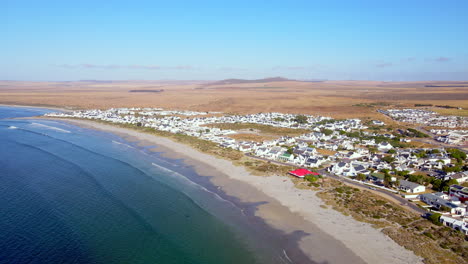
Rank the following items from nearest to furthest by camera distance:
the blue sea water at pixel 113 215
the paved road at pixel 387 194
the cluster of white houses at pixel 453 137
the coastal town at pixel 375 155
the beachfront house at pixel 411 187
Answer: the blue sea water at pixel 113 215 → the paved road at pixel 387 194 → the coastal town at pixel 375 155 → the beachfront house at pixel 411 187 → the cluster of white houses at pixel 453 137

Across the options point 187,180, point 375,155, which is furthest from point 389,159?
point 187,180

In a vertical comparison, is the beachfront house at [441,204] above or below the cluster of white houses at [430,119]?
below

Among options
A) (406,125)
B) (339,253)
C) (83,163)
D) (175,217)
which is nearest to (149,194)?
(175,217)

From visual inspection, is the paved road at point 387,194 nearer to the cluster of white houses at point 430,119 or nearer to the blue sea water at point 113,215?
the blue sea water at point 113,215

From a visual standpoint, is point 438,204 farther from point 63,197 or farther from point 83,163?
point 83,163

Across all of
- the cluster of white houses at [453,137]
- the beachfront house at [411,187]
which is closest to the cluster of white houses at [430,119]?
the cluster of white houses at [453,137]

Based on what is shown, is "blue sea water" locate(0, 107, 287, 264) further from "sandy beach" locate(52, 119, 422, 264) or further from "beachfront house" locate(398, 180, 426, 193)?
"beachfront house" locate(398, 180, 426, 193)

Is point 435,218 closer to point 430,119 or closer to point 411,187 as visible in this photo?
point 411,187
